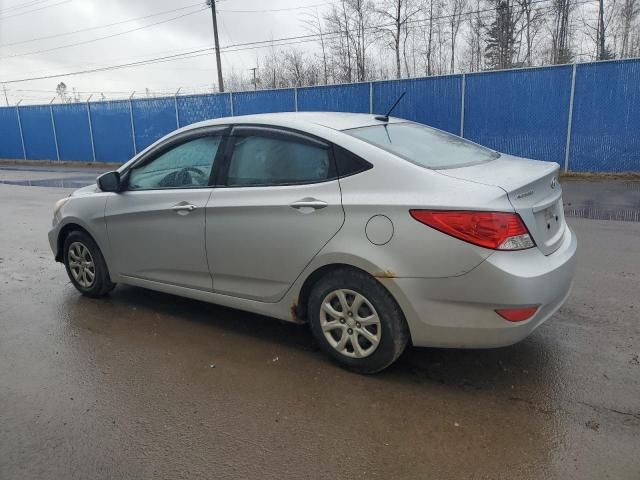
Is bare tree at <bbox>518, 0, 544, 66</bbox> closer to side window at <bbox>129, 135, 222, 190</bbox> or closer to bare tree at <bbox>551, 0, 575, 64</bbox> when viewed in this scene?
bare tree at <bbox>551, 0, 575, 64</bbox>

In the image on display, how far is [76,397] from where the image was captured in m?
3.29

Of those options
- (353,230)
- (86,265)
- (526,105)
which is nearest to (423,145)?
(353,230)

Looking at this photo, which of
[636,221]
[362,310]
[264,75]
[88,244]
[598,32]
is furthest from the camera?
[264,75]

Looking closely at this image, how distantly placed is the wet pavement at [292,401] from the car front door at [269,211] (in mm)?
593

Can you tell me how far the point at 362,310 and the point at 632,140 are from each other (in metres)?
11.9

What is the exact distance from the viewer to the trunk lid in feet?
9.91

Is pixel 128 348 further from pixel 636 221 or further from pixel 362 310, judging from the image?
pixel 636 221

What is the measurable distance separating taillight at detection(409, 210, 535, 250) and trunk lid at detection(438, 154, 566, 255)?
94 mm

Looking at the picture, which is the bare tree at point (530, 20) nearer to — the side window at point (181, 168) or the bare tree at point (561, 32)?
the bare tree at point (561, 32)

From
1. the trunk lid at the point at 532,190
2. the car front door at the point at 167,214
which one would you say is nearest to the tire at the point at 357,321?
the trunk lid at the point at 532,190

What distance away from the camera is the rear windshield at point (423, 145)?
136 inches

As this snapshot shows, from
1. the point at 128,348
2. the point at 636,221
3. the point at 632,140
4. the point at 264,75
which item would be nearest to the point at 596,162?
the point at 632,140

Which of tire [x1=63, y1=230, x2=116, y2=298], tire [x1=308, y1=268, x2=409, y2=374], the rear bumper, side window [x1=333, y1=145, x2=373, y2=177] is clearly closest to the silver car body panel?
side window [x1=333, y1=145, x2=373, y2=177]

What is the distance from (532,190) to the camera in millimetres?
3158
